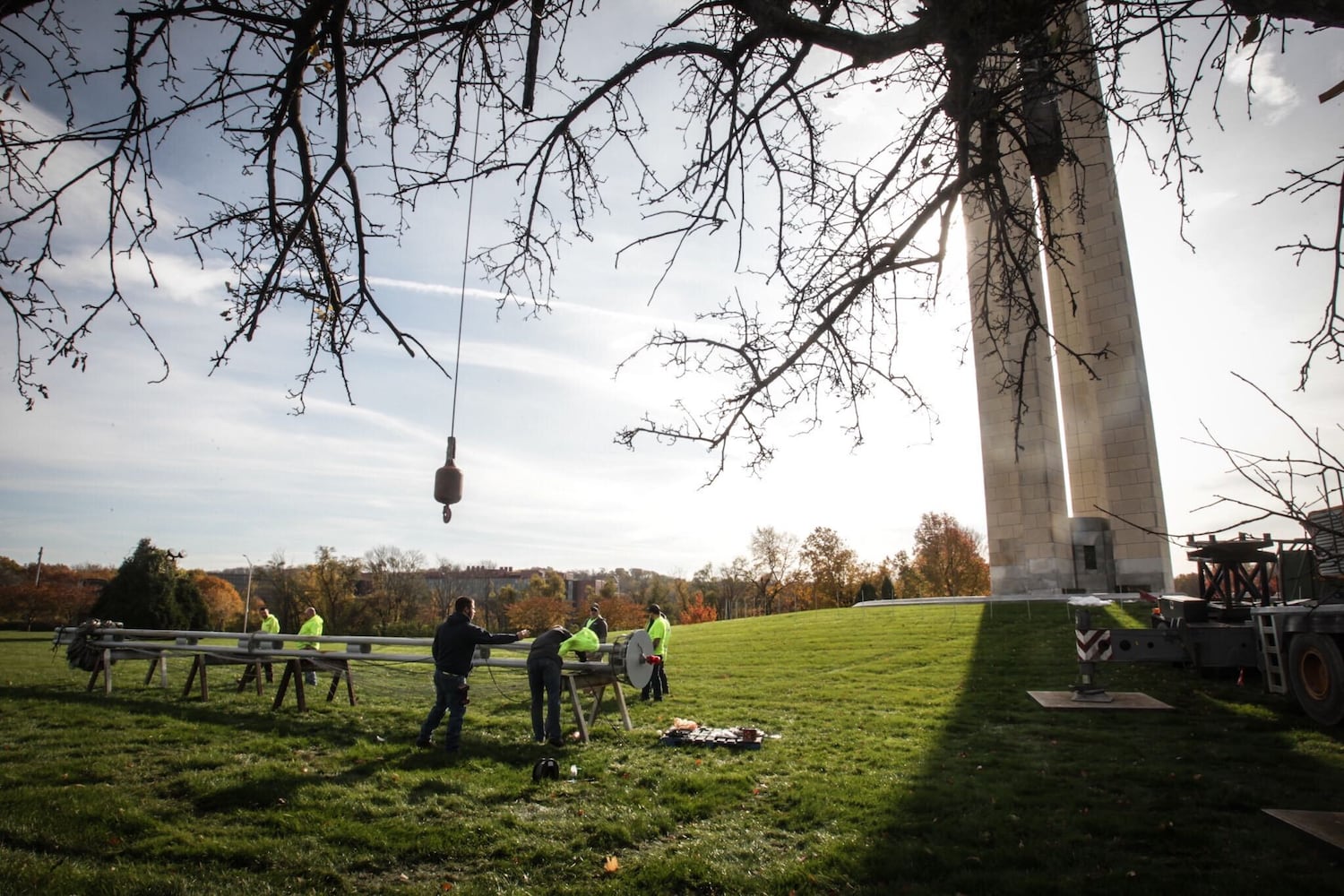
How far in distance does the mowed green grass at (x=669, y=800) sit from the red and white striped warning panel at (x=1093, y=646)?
141cm

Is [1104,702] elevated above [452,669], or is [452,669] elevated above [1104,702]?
[452,669]

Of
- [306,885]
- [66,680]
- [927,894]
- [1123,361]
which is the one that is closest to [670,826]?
[927,894]

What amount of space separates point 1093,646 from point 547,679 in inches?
389

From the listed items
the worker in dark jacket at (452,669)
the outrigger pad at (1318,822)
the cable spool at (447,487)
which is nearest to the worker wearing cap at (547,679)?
the worker in dark jacket at (452,669)

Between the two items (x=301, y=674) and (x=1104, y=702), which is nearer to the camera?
(x=301, y=674)

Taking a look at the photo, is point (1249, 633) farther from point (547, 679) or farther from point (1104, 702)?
point (547, 679)

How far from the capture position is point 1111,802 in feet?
22.6

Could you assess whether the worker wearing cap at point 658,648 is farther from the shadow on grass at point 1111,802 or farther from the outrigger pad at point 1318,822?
the outrigger pad at point 1318,822

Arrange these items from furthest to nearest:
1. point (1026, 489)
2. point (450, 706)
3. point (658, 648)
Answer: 1. point (1026, 489)
2. point (658, 648)
3. point (450, 706)

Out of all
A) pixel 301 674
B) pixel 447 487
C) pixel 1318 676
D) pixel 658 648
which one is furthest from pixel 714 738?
pixel 1318 676

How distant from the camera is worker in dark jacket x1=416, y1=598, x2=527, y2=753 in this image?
9344 millimetres

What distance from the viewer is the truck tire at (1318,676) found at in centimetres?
1011

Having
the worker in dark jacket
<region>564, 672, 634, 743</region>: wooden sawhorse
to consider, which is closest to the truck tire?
<region>564, 672, 634, 743</region>: wooden sawhorse

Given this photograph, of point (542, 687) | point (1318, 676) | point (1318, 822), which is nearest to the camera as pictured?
point (1318, 822)
